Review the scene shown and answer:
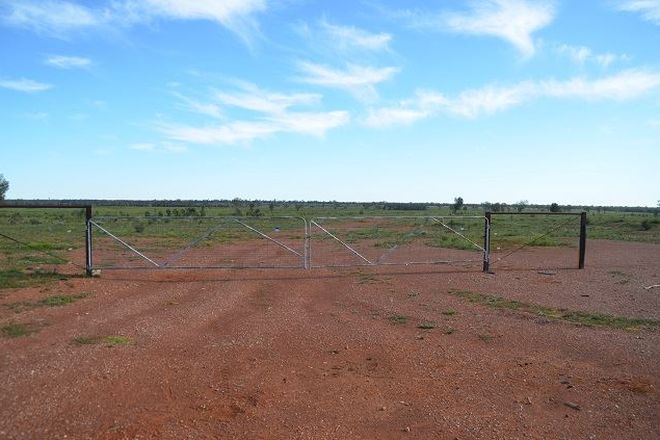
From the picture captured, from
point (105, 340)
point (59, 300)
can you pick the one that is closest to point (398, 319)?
point (105, 340)

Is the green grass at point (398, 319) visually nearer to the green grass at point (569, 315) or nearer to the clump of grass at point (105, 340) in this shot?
the green grass at point (569, 315)

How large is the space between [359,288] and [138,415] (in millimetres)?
8508

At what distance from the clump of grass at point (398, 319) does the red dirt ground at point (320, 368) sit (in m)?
0.18

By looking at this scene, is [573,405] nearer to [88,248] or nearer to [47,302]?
[47,302]

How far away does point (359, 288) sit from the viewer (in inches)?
539

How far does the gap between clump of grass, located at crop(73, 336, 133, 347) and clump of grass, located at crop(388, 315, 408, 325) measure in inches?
177

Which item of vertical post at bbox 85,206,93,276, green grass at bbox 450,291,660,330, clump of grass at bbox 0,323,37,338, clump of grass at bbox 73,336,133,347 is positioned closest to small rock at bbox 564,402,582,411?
green grass at bbox 450,291,660,330

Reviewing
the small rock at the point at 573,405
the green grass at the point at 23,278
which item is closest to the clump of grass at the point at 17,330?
the green grass at the point at 23,278

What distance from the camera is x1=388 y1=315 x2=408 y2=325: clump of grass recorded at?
33.0ft

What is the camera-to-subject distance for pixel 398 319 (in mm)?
10281

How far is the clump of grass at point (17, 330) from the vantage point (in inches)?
340

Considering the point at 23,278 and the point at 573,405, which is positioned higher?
the point at 23,278

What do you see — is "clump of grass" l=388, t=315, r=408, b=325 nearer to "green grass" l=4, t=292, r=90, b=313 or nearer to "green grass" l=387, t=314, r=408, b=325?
"green grass" l=387, t=314, r=408, b=325

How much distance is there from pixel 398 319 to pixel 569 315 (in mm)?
3366
